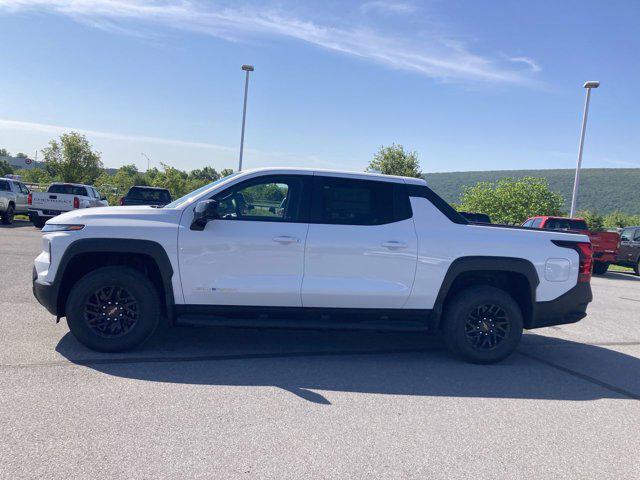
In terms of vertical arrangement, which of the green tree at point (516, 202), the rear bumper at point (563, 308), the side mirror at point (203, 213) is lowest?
the rear bumper at point (563, 308)

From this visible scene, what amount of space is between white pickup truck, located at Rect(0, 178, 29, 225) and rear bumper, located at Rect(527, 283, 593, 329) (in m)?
18.9

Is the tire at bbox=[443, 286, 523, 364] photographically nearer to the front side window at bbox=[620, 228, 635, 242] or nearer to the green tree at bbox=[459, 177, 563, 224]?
the front side window at bbox=[620, 228, 635, 242]

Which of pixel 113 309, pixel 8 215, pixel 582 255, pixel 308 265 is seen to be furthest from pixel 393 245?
pixel 8 215

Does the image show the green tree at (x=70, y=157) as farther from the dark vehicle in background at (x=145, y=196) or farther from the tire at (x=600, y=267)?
the tire at (x=600, y=267)

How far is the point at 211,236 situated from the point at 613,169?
16856 cm

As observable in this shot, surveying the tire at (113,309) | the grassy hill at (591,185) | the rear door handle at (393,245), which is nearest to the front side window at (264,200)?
the rear door handle at (393,245)

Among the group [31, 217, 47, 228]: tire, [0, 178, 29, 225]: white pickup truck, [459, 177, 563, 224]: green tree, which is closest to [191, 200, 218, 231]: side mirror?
[31, 217, 47, 228]: tire

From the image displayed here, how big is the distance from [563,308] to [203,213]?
3872mm

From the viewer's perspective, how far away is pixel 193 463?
311cm

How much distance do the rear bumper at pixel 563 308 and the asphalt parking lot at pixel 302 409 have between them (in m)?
0.51

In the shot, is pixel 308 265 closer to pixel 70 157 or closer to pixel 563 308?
pixel 563 308

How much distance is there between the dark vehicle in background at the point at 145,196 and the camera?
54.5 feet

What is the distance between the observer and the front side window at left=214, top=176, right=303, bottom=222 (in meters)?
5.18

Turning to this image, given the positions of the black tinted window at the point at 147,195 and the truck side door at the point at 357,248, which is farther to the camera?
the black tinted window at the point at 147,195
